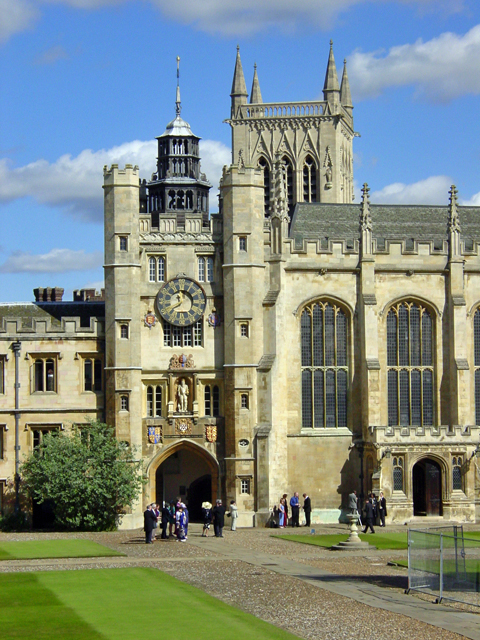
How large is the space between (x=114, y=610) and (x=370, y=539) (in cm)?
1907

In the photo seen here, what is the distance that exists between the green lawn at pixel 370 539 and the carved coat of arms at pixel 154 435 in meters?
9.66

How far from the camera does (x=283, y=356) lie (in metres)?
54.5

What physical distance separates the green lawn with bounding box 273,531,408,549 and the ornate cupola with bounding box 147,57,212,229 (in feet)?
67.2

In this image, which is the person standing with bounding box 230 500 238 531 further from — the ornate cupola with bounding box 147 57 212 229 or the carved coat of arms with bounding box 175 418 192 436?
the ornate cupola with bounding box 147 57 212 229

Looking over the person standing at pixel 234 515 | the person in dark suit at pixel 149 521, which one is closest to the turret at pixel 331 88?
the person standing at pixel 234 515

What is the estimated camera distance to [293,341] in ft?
179

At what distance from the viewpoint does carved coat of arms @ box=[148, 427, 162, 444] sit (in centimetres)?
5331

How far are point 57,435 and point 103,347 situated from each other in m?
4.90

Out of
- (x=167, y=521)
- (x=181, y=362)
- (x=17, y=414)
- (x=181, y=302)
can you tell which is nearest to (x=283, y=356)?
(x=181, y=362)

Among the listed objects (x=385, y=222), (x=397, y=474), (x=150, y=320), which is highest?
(x=385, y=222)

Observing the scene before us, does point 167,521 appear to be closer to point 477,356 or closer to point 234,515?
point 234,515

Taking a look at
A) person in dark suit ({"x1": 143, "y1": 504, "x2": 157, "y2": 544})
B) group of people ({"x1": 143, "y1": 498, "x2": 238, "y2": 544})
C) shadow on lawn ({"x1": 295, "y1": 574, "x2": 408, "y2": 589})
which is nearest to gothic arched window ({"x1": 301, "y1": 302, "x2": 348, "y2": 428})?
group of people ({"x1": 143, "y1": 498, "x2": 238, "y2": 544})

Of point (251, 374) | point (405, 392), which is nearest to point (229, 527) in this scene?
point (251, 374)

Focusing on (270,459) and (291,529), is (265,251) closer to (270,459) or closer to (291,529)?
(270,459)
